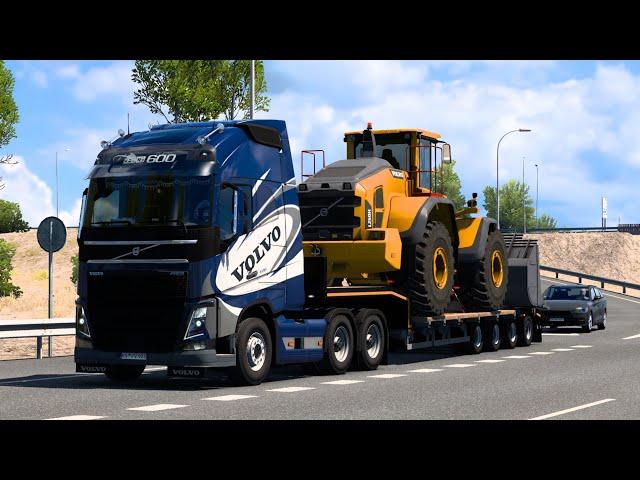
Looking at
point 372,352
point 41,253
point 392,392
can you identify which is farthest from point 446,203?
point 41,253

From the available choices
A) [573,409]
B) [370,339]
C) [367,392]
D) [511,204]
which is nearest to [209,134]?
[367,392]

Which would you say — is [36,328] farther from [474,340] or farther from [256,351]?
[474,340]

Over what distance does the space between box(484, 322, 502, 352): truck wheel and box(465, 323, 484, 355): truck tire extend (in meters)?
0.36

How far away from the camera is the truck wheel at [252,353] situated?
15242 mm

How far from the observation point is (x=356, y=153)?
20844 millimetres

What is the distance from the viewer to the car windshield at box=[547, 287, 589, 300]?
106 feet

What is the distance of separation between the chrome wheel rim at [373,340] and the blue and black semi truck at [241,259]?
0.9 inches

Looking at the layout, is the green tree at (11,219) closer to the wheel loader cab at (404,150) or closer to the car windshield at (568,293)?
the car windshield at (568,293)

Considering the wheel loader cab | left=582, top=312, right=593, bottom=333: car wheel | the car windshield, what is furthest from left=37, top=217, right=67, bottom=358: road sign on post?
the car windshield

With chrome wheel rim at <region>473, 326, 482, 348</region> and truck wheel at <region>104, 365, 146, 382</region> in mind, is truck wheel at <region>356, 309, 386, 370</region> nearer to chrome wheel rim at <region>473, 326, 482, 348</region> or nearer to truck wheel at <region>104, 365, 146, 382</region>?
truck wheel at <region>104, 365, 146, 382</region>

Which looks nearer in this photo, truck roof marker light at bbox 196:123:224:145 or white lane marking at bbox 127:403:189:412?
white lane marking at bbox 127:403:189:412
